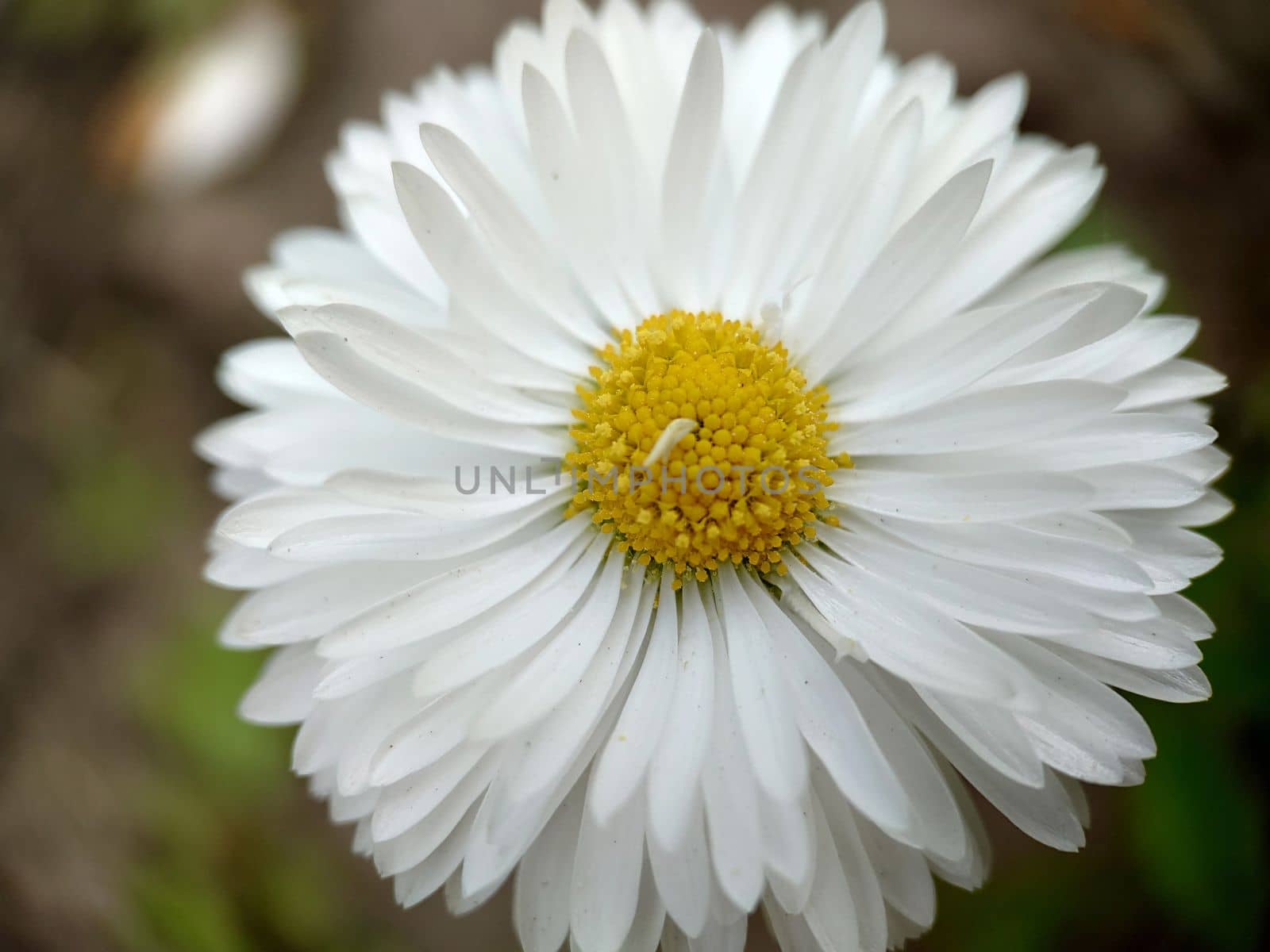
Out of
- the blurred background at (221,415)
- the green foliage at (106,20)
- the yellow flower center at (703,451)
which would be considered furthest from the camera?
the green foliage at (106,20)

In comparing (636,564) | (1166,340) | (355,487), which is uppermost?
(355,487)

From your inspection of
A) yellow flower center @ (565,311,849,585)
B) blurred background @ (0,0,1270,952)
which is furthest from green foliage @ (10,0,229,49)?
yellow flower center @ (565,311,849,585)

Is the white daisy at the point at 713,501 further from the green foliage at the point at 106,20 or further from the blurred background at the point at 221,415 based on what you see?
the green foliage at the point at 106,20

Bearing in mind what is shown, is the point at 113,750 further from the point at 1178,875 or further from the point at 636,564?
the point at 1178,875

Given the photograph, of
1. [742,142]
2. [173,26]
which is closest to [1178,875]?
[742,142]

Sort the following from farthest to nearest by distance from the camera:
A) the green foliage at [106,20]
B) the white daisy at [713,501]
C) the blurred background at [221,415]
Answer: the green foliage at [106,20] < the blurred background at [221,415] < the white daisy at [713,501]

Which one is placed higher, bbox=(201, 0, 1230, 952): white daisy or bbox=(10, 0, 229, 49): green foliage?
bbox=(10, 0, 229, 49): green foliage

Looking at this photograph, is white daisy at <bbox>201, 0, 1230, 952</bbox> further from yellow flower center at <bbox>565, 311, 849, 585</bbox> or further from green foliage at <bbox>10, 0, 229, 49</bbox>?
green foliage at <bbox>10, 0, 229, 49</bbox>

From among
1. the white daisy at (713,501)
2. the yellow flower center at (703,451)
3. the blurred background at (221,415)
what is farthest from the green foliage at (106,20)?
the yellow flower center at (703,451)
